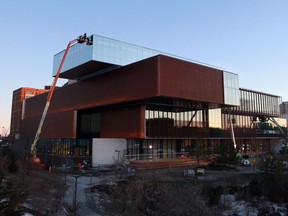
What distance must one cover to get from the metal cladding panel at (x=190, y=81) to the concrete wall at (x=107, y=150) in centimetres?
1562

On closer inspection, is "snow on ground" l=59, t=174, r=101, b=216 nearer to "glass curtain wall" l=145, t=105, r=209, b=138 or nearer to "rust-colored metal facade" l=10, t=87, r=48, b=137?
"glass curtain wall" l=145, t=105, r=209, b=138

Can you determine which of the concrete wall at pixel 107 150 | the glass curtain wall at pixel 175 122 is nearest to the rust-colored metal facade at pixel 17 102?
the concrete wall at pixel 107 150

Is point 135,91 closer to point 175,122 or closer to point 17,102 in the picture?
point 175,122

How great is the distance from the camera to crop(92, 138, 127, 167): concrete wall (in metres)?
52.2

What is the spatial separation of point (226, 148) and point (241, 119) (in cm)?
3520

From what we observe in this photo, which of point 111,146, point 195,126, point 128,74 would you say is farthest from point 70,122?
point 195,126

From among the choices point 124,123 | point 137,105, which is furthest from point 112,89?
point 124,123

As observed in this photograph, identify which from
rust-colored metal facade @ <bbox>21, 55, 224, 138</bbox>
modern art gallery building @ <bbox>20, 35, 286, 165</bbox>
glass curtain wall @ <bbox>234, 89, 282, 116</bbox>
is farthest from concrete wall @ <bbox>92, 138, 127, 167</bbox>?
glass curtain wall @ <bbox>234, 89, 282, 116</bbox>

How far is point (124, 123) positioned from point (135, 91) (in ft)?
26.2

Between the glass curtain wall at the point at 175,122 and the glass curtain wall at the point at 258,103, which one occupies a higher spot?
the glass curtain wall at the point at 258,103

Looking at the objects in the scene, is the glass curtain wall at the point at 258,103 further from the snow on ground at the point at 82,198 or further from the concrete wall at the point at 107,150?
the snow on ground at the point at 82,198

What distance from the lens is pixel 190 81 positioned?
4772cm

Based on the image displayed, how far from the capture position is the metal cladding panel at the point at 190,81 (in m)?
44.4

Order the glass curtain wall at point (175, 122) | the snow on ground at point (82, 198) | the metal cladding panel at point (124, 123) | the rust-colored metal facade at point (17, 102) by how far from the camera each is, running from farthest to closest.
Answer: the rust-colored metal facade at point (17, 102) → the glass curtain wall at point (175, 122) → the metal cladding panel at point (124, 123) → the snow on ground at point (82, 198)
